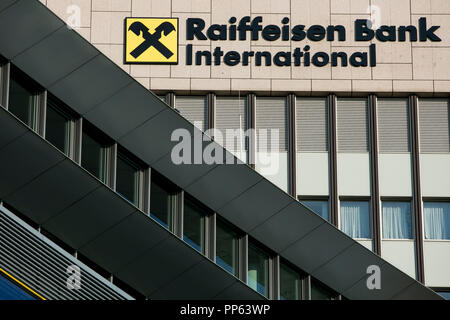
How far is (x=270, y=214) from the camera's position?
30.7 m

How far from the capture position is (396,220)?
1379 inches

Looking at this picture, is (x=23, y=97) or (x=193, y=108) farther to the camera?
(x=193, y=108)

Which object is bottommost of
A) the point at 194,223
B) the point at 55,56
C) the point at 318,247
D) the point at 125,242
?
the point at 125,242

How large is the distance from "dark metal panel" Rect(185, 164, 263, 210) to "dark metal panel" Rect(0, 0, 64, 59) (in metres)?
5.86

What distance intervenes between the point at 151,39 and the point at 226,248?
28.0ft

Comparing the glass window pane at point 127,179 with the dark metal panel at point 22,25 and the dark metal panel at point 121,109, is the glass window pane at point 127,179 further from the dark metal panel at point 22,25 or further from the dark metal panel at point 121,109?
the dark metal panel at point 22,25

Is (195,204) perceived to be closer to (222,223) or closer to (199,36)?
(222,223)

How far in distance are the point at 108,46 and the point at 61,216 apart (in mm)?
8281

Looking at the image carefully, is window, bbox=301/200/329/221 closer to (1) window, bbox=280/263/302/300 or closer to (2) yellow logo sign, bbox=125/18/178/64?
(1) window, bbox=280/263/302/300

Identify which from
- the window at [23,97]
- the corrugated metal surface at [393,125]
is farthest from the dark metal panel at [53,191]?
the corrugated metal surface at [393,125]

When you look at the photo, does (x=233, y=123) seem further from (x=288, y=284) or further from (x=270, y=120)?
(x=288, y=284)

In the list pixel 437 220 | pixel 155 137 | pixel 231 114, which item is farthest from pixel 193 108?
pixel 437 220

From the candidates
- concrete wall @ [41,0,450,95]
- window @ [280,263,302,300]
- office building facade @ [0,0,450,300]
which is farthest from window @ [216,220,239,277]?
concrete wall @ [41,0,450,95]
